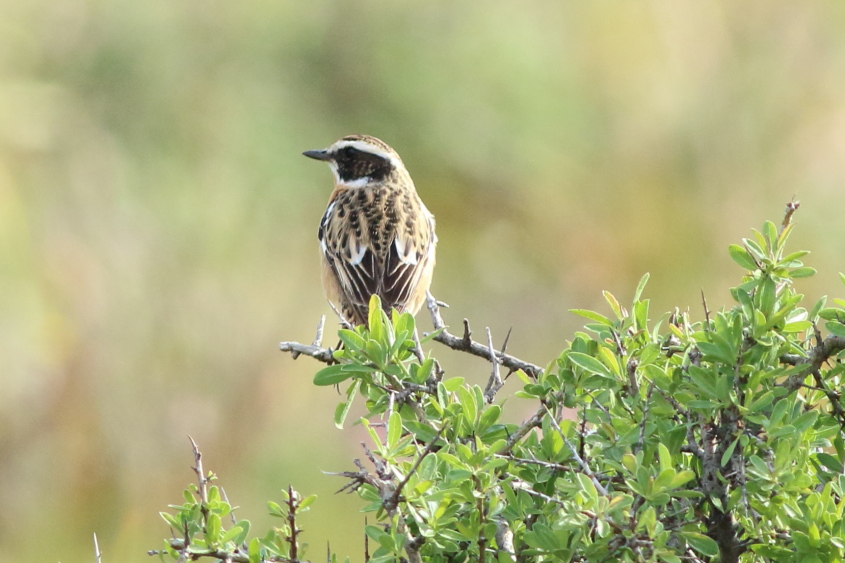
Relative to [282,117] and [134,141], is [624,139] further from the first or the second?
[134,141]

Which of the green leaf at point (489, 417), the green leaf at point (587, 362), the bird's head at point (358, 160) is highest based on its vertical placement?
the bird's head at point (358, 160)

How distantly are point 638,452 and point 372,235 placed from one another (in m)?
3.60

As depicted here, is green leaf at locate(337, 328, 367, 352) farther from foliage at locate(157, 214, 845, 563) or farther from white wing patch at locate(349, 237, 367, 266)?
white wing patch at locate(349, 237, 367, 266)

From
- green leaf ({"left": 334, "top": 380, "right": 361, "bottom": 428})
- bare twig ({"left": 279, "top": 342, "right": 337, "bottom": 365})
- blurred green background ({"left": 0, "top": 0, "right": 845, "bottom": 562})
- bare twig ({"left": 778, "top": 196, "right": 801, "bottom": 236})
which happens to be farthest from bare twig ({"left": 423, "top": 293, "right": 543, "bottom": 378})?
blurred green background ({"left": 0, "top": 0, "right": 845, "bottom": 562})

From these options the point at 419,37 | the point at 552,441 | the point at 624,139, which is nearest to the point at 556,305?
the point at 624,139

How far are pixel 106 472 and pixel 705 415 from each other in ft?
17.4

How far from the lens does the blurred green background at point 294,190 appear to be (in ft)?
21.5

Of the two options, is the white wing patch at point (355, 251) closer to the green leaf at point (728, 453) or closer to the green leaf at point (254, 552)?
the green leaf at point (254, 552)

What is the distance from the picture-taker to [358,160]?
591 cm

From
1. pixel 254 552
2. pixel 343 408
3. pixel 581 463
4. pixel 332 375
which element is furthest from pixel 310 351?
pixel 581 463

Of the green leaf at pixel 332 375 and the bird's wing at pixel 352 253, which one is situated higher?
the bird's wing at pixel 352 253

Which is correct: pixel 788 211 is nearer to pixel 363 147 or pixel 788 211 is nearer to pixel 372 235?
pixel 372 235

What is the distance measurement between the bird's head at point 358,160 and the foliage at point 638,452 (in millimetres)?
3916

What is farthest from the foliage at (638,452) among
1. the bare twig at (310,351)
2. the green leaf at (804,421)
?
the bare twig at (310,351)
